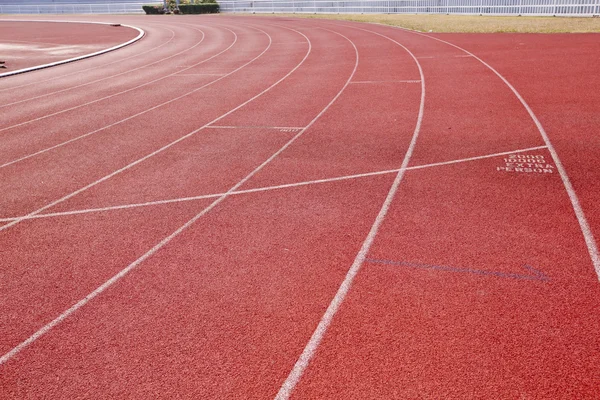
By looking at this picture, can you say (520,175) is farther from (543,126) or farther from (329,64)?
(329,64)

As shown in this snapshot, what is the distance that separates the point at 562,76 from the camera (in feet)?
47.2

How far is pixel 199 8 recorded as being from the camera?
4975cm

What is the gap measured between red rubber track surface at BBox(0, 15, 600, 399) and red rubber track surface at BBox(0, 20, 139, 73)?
11.6 meters

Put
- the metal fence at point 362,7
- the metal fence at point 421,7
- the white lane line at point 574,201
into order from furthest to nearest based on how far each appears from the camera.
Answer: the metal fence at point 362,7
the metal fence at point 421,7
the white lane line at point 574,201

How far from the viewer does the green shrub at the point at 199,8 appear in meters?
49.6

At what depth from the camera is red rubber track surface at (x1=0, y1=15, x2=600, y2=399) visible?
430 cm

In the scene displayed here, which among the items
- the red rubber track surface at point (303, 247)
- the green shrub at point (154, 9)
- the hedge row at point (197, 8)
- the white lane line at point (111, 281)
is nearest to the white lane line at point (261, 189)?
the red rubber track surface at point (303, 247)

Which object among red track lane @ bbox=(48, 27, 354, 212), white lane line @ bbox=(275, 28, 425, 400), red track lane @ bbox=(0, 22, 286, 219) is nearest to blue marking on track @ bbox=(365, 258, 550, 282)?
white lane line @ bbox=(275, 28, 425, 400)

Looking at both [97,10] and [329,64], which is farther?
[97,10]

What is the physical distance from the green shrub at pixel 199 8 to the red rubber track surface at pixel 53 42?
36.3 feet

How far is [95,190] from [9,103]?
8800mm

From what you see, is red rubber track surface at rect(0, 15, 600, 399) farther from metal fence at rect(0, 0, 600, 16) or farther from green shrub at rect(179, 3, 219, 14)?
green shrub at rect(179, 3, 219, 14)

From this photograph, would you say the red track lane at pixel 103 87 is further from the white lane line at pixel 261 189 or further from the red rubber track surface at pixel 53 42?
the white lane line at pixel 261 189

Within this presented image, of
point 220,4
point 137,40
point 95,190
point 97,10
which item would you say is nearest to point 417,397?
point 95,190
